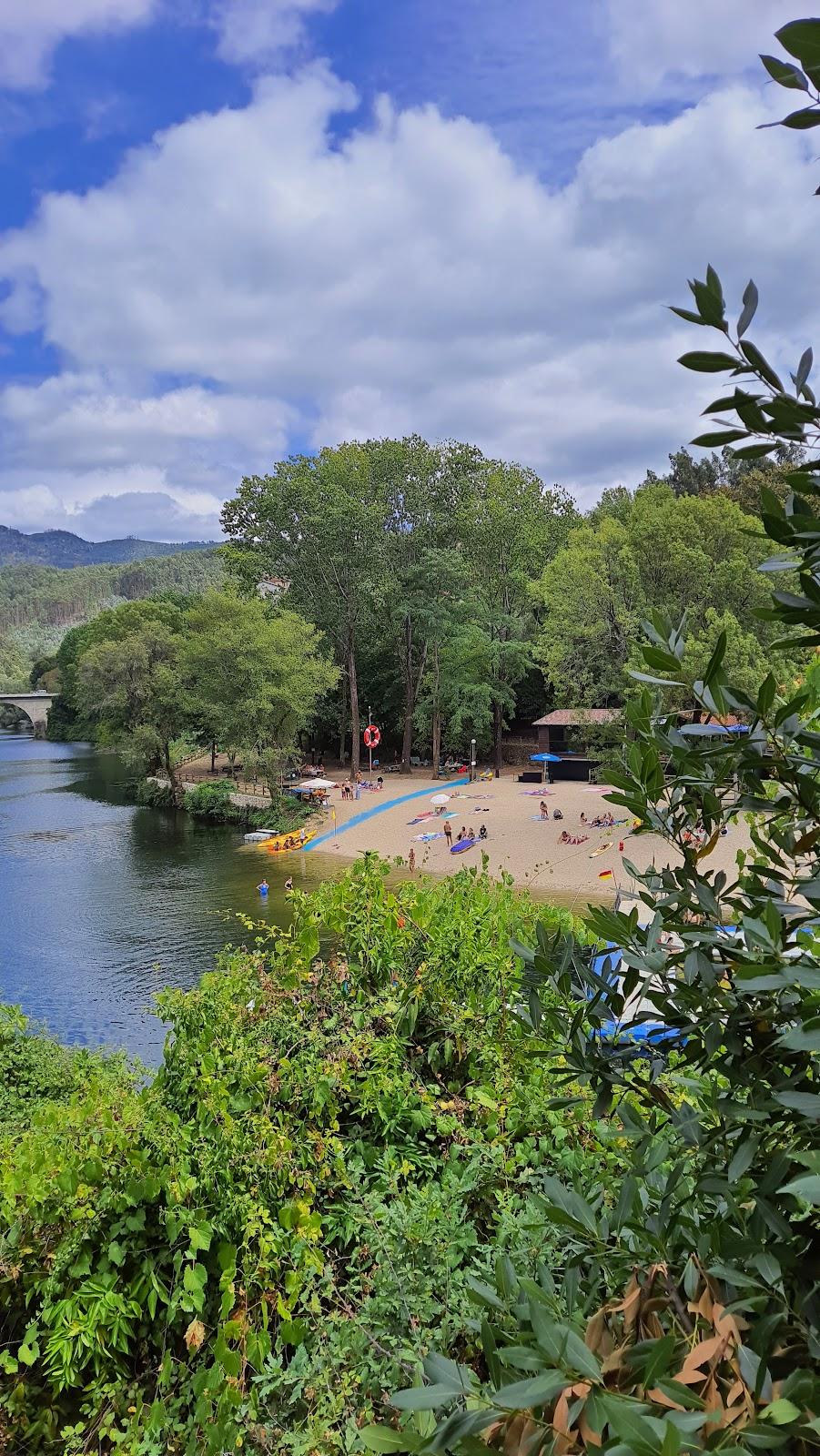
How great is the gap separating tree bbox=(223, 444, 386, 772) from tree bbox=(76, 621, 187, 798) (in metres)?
4.99

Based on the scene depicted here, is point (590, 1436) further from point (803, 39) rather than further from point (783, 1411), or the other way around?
point (803, 39)

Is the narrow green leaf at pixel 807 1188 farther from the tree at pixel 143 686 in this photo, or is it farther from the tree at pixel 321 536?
the tree at pixel 143 686

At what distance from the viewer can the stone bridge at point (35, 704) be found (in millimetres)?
68250

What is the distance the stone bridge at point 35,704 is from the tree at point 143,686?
119 feet

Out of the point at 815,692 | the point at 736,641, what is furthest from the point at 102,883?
the point at 815,692

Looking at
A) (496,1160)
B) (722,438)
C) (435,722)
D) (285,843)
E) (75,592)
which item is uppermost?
(75,592)

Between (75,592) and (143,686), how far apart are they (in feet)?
506

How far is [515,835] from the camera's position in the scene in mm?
24672

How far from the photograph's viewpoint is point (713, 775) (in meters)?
1.37

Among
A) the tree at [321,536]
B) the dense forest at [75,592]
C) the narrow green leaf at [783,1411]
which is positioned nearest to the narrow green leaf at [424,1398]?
the narrow green leaf at [783,1411]

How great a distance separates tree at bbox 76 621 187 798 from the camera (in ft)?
114

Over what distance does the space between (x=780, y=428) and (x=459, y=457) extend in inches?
1382

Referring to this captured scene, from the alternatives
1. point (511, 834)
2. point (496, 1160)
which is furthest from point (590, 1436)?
point (511, 834)

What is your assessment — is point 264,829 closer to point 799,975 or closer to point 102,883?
point 102,883
